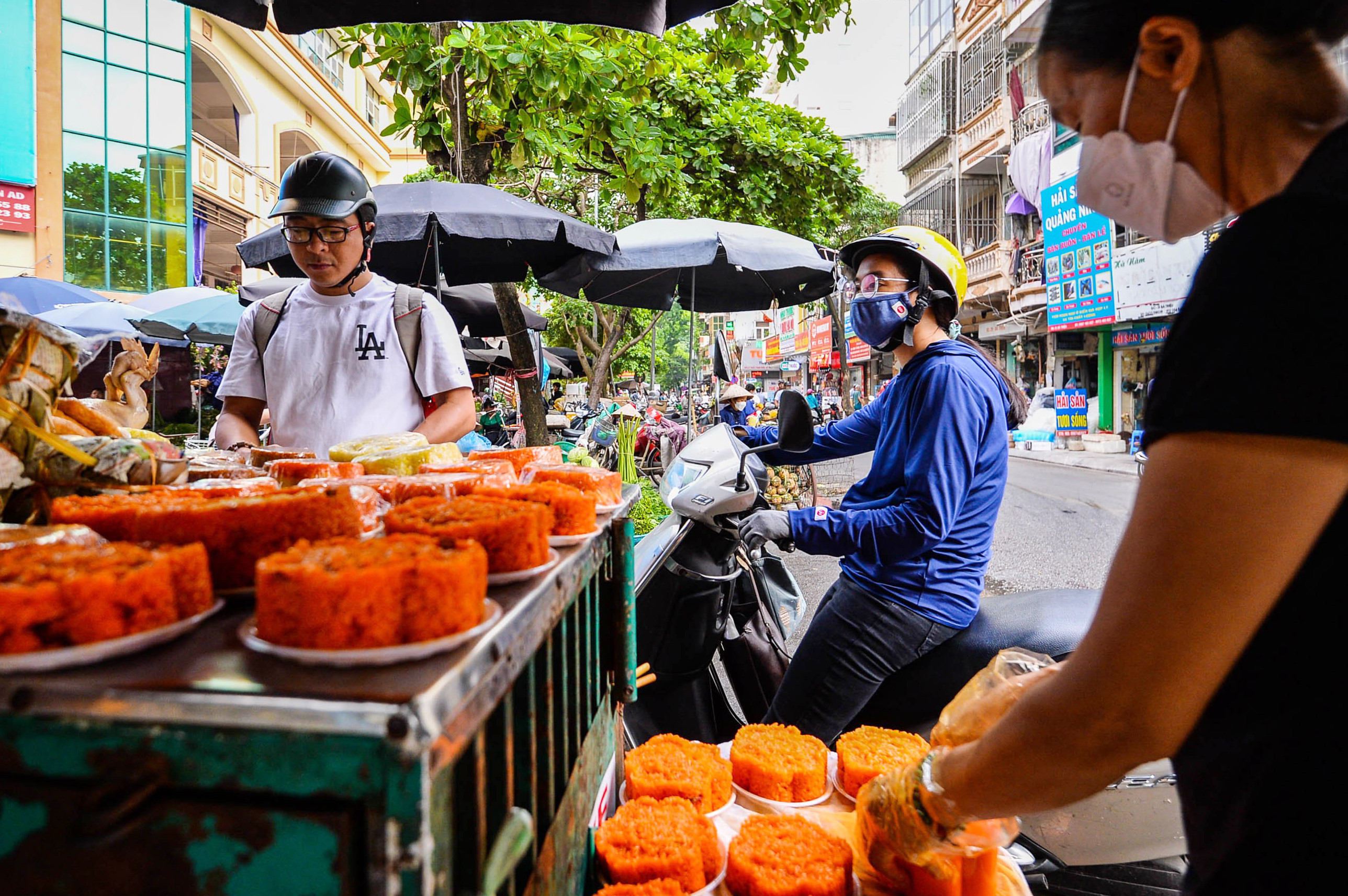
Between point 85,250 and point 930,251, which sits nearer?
point 930,251

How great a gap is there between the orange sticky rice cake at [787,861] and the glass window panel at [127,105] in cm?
2128

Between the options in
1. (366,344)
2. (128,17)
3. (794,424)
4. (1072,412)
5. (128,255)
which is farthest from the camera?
(1072,412)

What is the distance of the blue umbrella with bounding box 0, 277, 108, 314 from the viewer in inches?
415

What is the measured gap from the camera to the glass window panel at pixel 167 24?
56.3 ft

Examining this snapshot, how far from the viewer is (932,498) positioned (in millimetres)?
2303

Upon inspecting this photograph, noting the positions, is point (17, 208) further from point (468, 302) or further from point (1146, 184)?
point (1146, 184)

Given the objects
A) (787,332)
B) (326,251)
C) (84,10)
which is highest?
(84,10)

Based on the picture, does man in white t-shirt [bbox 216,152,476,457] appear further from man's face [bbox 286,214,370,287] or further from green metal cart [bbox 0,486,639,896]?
green metal cart [bbox 0,486,639,896]

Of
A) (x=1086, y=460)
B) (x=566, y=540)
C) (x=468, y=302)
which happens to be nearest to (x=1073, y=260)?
(x=1086, y=460)

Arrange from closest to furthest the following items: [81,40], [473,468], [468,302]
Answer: [473,468]
[468,302]
[81,40]

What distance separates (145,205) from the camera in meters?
17.2

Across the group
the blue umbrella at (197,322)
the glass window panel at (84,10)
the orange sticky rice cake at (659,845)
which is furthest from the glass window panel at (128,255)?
the orange sticky rice cake at (659,845)

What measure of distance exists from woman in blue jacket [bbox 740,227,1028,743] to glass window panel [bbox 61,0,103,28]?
2065 cm

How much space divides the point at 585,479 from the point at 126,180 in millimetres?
20722
